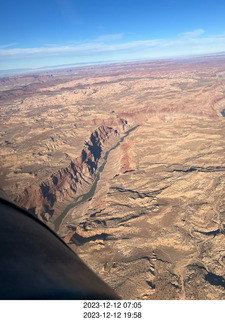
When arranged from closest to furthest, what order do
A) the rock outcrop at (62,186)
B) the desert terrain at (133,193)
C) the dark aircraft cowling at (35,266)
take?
the dark aircraft cowling at (35,266), the desert terrain at (133,193), the rock outcrop at (62,186)

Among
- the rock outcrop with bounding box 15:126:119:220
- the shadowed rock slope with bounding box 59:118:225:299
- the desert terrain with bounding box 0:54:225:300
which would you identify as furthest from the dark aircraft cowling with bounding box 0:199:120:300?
the rock outcrop with bounding box 15:126:119:220

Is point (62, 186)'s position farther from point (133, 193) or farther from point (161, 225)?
point (161, 225)

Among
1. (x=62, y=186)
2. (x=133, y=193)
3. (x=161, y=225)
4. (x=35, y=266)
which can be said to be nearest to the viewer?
(x=35, y=266)

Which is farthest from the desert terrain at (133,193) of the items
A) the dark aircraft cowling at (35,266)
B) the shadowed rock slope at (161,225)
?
the dark aircraft cowling at (35,266)

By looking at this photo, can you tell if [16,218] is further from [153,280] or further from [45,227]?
[153,280]

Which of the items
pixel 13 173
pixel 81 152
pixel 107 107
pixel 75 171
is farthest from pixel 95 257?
pixel 107 107

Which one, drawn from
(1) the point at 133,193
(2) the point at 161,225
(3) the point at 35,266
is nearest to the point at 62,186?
(1) the point at 133,193

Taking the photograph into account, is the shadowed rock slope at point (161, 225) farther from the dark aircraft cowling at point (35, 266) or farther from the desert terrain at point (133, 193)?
the dark aircraft cowling at point (35, 266)

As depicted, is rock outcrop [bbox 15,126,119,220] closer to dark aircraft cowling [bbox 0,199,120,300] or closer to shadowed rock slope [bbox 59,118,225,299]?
shadowed rock slope [bbox 59,118,225,299]

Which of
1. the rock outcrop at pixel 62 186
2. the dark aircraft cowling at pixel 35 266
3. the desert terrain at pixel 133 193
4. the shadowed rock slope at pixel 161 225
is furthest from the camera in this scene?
the rock outcrop at pixel 62 186
